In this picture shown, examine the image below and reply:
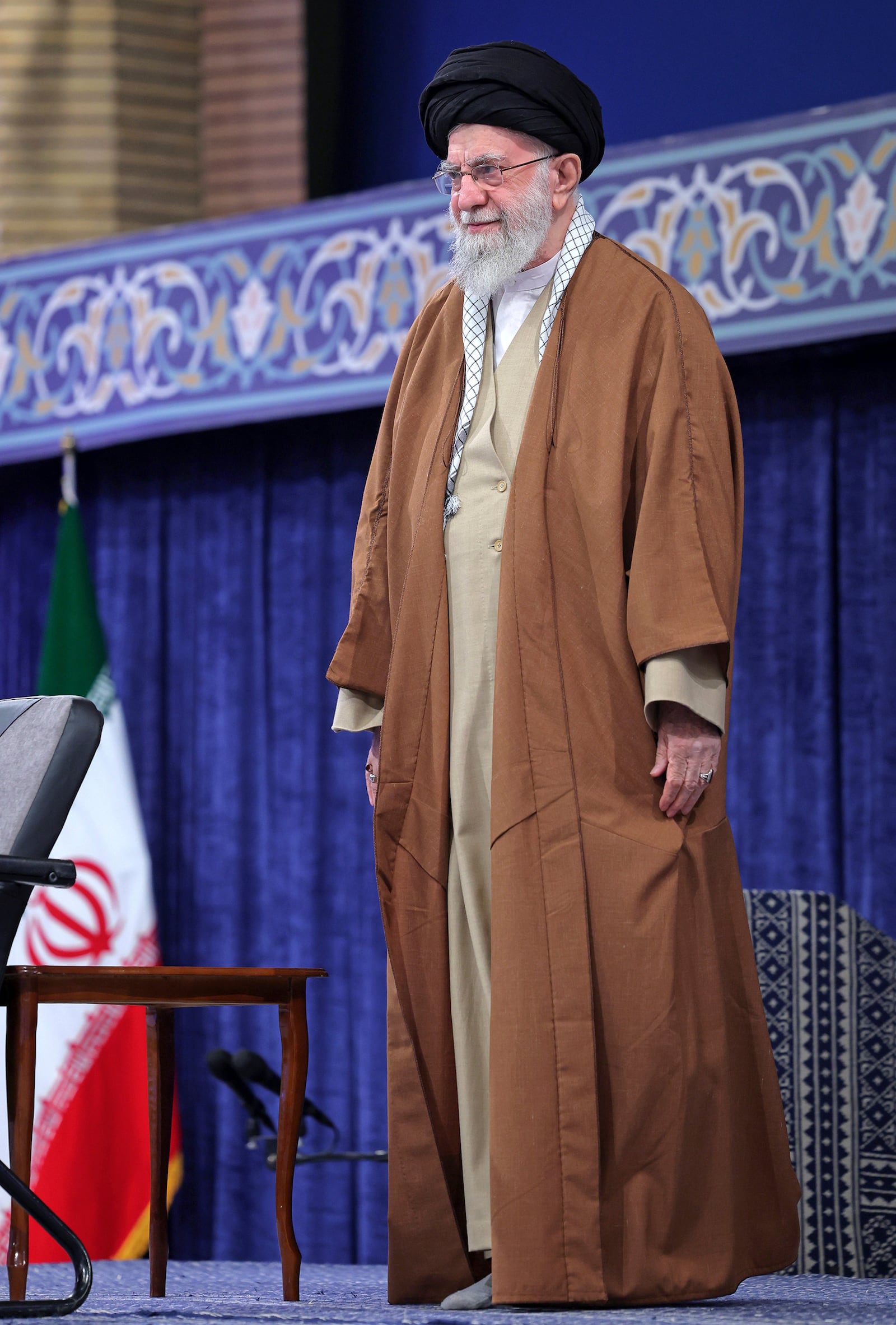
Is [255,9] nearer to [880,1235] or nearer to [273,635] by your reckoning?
[273,635]

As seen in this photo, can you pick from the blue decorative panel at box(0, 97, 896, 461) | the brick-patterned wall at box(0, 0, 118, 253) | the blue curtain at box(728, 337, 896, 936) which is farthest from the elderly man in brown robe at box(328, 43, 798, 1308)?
the brick-patterned wall at box(0, 0, 118, 253)

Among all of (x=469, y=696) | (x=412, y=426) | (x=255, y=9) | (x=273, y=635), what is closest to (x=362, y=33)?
(x=255, y=9)

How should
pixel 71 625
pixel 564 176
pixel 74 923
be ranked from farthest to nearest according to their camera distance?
pixel 71 625 → pixel 74 923 → pixel 564 176

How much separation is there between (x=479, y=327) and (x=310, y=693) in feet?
7.60

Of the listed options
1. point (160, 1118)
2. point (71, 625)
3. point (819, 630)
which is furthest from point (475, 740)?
point (71, 625)

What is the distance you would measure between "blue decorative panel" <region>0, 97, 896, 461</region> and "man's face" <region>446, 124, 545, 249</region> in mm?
1565

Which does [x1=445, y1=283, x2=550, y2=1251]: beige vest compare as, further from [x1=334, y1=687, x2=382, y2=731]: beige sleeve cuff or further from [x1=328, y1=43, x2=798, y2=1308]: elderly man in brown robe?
[x1=334, y1=687, x2=382, y2=731]: beige sleeve cuff

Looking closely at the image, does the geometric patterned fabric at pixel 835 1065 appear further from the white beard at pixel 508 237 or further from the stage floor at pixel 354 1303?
the white beard at pixel 508 237

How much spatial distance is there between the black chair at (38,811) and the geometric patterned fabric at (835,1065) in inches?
54.7

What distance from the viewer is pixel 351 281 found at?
4.37 meters

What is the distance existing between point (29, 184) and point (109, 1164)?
9.22 feet

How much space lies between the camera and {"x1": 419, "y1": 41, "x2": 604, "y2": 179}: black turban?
2.30m

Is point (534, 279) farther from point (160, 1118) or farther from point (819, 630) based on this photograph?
point (819, 630)

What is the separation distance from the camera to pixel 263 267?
4480 millimetres
